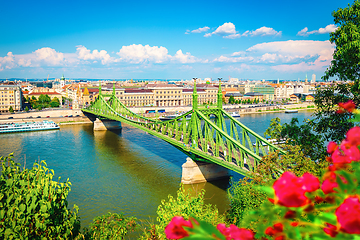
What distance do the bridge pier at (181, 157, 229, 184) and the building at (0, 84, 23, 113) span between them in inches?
2615

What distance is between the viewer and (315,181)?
1.64 m

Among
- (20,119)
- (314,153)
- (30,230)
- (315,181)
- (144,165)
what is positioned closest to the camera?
(315,181)

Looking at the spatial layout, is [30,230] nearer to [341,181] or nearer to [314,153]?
[341,181]

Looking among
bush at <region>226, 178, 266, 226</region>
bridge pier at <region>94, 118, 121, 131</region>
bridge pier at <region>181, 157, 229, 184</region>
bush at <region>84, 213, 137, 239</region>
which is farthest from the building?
bush at <region>226, 178, 266, 226</region>

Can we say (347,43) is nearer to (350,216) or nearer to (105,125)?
(350,216)

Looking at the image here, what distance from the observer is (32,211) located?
23.4ft

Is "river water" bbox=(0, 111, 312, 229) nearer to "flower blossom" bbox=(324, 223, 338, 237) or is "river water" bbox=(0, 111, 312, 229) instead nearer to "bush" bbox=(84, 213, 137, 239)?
"bush" bbox=(84, 213, 137, 239)

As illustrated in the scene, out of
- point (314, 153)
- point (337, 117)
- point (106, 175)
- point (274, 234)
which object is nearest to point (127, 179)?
point (106, 175)

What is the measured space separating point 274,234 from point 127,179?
861 inches

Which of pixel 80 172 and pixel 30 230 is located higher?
pixel 30 230

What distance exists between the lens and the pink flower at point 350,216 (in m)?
1.43

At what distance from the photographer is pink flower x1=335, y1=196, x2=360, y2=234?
56.2 inches

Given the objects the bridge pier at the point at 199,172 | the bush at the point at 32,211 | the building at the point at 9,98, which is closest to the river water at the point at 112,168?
the bridge pier at the point at 199,172

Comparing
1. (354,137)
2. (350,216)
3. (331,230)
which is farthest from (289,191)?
(354,137)
